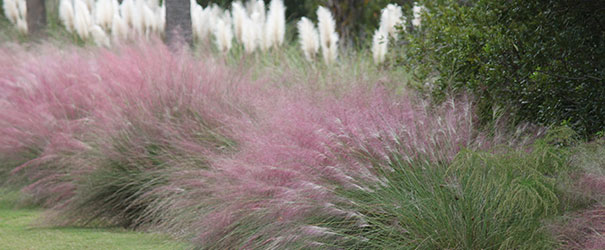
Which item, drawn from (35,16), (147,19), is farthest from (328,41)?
(35,16)

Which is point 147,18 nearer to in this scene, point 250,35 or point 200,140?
point 250,35

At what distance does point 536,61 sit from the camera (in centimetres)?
518

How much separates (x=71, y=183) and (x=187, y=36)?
Result: 4229mm

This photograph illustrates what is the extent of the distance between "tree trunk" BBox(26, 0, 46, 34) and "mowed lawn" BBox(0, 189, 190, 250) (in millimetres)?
9111

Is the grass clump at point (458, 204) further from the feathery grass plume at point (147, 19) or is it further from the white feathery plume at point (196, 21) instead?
the feathery grass plume at point (147, 19)

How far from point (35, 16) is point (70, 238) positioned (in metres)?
10.4

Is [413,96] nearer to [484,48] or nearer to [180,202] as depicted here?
[484,48]

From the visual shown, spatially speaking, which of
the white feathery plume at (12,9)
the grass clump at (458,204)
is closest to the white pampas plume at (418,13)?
the grass clump at (458,204)

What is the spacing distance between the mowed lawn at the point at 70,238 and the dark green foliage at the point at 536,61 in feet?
7.88

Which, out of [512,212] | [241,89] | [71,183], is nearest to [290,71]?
[241,89]

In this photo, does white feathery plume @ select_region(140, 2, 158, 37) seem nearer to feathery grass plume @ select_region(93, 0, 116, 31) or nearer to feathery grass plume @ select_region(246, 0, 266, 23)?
A: feathery grass plume @ select_region(93, 0, 116, 31)

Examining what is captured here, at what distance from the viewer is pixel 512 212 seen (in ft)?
12.4

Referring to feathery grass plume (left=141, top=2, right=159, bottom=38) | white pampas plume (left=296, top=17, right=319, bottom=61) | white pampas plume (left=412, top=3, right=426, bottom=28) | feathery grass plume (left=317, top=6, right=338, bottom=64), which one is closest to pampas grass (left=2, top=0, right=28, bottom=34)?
feathery grass plume (left=141, top=2, right=159, bottom=38)

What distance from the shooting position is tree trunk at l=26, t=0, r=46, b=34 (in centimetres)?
1500
